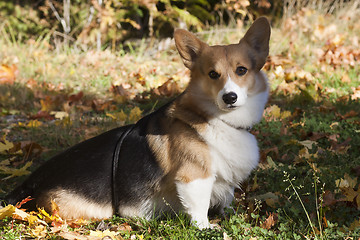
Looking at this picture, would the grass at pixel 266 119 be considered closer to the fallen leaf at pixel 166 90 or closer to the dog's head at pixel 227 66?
the fallen leaf at pixel 166 90

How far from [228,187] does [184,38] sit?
115cm

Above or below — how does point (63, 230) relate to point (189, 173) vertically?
below

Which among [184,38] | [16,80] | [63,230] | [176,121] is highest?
[184,38]

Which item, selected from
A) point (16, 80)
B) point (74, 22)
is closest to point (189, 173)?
point (16, 80)

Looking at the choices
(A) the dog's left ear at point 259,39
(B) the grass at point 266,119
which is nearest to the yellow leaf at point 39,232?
(B) the grass at point 266,119

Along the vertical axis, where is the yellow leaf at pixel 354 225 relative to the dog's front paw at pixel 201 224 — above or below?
above

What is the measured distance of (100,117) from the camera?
485 cm

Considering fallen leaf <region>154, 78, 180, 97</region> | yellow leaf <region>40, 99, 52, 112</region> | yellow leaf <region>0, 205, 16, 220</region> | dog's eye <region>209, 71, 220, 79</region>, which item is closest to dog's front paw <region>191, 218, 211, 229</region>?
→ dog's eye <region>209, 71, 220, 79</region>

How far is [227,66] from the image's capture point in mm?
2531

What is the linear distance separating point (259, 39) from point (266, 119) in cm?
188

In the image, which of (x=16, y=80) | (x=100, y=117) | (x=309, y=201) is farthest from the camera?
(x=16, y=80)

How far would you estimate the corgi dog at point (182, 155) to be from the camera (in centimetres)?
251

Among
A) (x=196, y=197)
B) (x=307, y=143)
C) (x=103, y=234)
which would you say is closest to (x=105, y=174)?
(x=103, y=234)

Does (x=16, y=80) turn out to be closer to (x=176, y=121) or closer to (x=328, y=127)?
(x=176, y=121)
